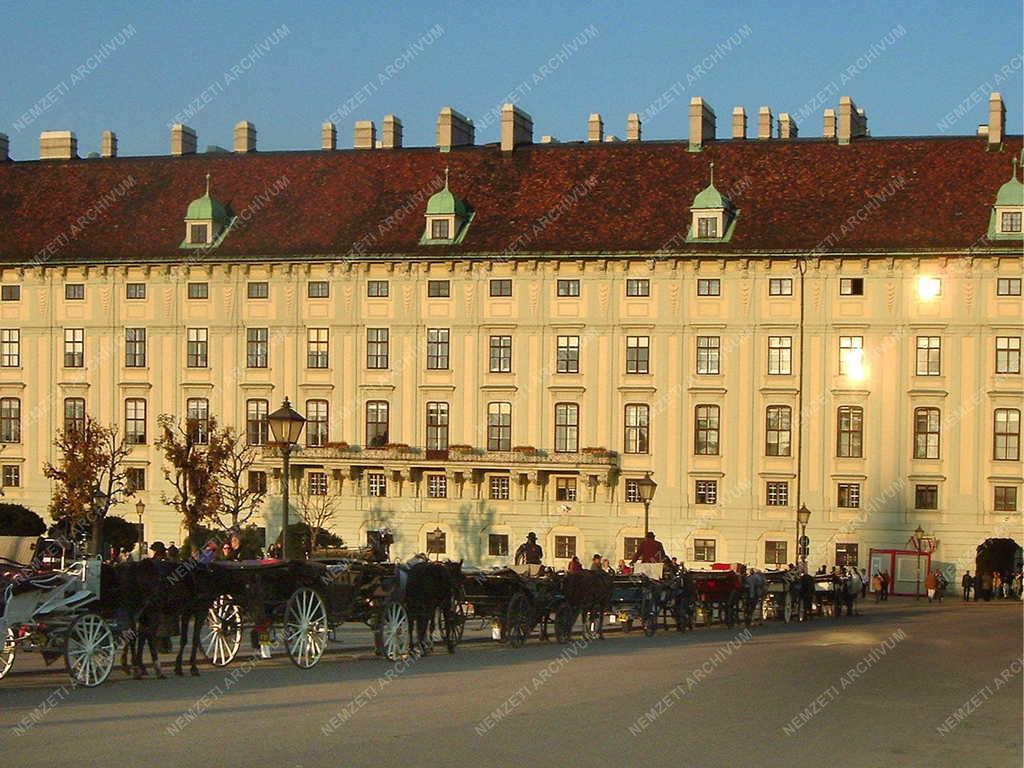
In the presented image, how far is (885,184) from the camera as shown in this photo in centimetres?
6644

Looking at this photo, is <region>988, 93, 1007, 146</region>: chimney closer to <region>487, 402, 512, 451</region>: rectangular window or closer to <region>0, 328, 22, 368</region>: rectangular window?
<region>487, 402, 512, 451</region>: rectangular window

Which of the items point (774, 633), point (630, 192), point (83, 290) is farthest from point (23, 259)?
point (774, 633)

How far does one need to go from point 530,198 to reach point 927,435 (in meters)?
16.5

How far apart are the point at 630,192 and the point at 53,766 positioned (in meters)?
55.9

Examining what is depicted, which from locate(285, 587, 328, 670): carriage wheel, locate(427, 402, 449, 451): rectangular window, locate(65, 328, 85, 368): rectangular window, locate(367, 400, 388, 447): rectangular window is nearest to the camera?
locate(285, 587, 328, 670): carriage wheel

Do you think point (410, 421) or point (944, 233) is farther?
point (410, 421)

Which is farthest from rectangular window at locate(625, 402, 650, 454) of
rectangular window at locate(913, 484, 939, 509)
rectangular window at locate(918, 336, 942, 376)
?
rectangular window at locate(918, 336, 942, 376)

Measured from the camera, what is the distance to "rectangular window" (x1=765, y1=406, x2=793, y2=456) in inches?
2611

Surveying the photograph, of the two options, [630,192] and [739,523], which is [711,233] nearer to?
[630,192]

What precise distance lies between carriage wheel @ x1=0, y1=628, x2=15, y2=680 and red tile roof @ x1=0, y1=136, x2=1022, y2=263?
1879 inches

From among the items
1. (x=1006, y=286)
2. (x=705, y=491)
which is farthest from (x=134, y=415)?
(x=1006, y=286)

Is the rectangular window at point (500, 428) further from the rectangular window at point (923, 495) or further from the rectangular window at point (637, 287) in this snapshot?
the rectangular window at point (923, 495)

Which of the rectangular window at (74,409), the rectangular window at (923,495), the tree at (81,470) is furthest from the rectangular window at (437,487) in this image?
the rectangular window at (923,495)

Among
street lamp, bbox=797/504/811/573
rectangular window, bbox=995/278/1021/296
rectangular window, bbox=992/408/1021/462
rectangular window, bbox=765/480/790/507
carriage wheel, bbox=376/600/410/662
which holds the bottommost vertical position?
street lamp, bbox=797/504/811/573
